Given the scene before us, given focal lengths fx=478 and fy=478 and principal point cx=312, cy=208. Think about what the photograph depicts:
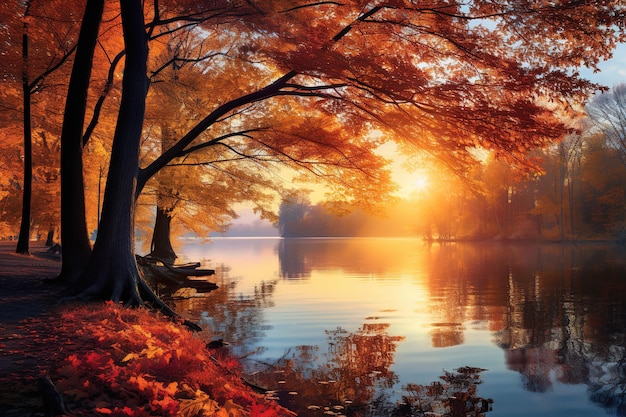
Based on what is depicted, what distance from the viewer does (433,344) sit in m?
9.09

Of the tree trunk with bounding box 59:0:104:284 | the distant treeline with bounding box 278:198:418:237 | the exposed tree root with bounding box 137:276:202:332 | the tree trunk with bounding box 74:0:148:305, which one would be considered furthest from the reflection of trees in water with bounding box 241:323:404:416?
the distant treeline with bounding box 278:198:418:237

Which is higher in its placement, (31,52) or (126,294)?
(31,52)

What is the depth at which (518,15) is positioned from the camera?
9.58m

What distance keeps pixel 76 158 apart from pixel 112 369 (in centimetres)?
876

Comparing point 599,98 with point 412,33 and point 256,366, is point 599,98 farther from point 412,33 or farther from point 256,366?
point 256,366

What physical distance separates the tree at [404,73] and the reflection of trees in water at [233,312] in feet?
6.80

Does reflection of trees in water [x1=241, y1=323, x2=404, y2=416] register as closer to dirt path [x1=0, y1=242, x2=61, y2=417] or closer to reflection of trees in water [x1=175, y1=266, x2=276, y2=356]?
reflection of trees in water [x1=175, y1=266, x2=276, y2=356]

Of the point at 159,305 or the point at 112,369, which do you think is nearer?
the point at 112,369

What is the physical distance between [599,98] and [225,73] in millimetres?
46946

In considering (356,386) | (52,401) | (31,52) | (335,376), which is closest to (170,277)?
(31,52)

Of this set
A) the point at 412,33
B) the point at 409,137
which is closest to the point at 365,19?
the point at 412,33

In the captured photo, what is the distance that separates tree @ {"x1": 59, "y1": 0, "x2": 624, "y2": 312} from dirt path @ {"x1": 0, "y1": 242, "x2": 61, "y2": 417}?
1244 mm

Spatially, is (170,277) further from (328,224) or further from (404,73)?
(328,224)

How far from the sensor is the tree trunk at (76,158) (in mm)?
11656
